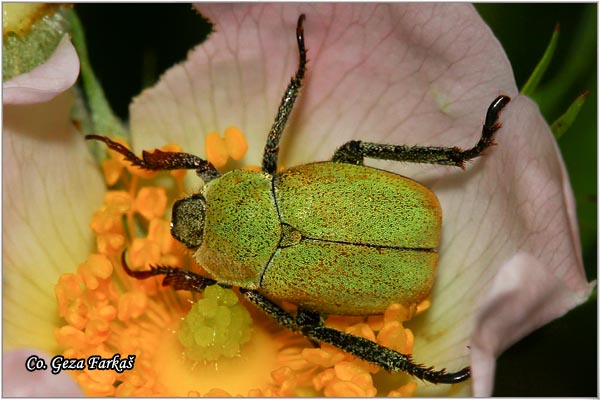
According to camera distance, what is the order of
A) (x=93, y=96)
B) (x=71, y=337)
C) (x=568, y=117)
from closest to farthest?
(x=568, y=117), (x=71, y=337), (x=93, y=96)

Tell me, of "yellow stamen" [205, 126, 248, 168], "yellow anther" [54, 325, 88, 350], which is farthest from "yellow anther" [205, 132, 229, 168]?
"yellow anther" [54, 325, 88, 350]

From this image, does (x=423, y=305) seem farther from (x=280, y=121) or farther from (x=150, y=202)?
(x=150, y=202)

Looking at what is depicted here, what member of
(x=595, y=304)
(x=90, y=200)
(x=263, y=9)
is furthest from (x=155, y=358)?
(x=595, y=304)

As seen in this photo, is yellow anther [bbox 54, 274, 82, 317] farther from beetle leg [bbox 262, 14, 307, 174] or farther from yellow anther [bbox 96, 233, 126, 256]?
beetle leg [bbox 262, 14, 307, 174]

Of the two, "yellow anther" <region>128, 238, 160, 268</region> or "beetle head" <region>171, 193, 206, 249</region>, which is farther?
"yellow anther" <region>128, 238, 160, 268</region>

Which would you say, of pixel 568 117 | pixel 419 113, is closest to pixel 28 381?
pixel 419 113

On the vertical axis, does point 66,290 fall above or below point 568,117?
below

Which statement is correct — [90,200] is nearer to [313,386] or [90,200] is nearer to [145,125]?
[145,125]
